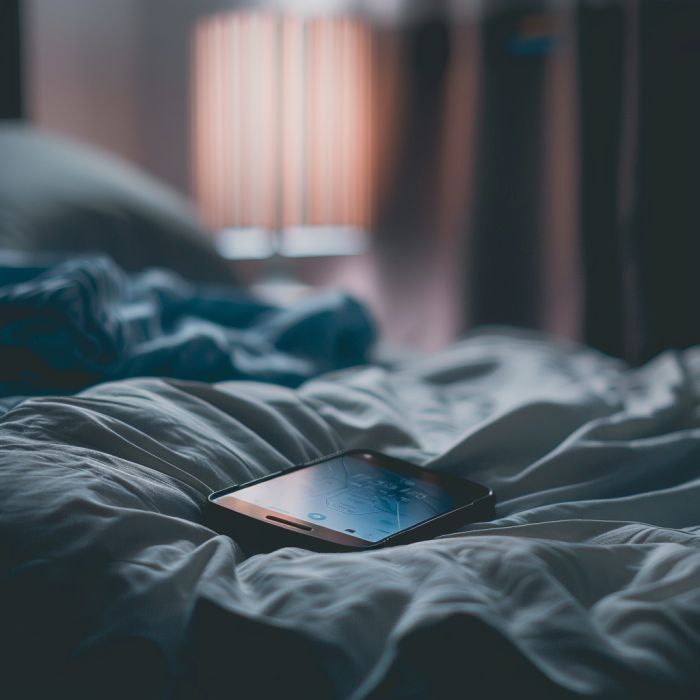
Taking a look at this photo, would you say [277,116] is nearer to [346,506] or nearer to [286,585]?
[346,506]

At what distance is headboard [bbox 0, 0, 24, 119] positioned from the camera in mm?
1480

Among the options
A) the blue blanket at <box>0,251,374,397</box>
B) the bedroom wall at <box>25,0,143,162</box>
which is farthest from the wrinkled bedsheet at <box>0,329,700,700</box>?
the bedroom wall at <box>25,0,143,162</box>

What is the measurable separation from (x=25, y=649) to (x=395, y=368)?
2.28ft

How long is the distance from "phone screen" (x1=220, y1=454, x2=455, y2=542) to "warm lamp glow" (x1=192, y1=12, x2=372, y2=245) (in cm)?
133

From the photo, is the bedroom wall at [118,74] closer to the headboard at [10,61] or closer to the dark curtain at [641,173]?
the headboard at [10,61]

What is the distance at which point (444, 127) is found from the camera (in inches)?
86.7

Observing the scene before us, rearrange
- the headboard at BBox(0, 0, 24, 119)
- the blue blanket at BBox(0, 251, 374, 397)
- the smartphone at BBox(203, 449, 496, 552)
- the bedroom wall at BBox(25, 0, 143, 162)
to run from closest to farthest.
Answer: the smartphone at BBox(203, 449, 496, 552), the blue blanket at BBox(0, 251, 374, 397), the headboard at BBox(0, 0, 24, 119), the bedroom wall at BBox(25, 0, 143, 162)

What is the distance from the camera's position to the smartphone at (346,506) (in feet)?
1.37

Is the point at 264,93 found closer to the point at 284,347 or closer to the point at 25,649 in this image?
the point at 284,347

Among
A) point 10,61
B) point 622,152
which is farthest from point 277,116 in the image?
point 622,152

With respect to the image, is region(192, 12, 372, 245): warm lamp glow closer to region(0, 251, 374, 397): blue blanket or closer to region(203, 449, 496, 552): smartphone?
region(0, 251, 374, 397): blue blanket

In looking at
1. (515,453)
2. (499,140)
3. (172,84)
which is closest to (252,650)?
(515,453)

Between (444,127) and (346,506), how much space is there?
6.26 ft

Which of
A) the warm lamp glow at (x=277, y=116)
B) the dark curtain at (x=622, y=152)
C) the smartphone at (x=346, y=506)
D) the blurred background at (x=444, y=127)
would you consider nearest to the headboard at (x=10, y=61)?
the blurred background at (x=444, y=127)
